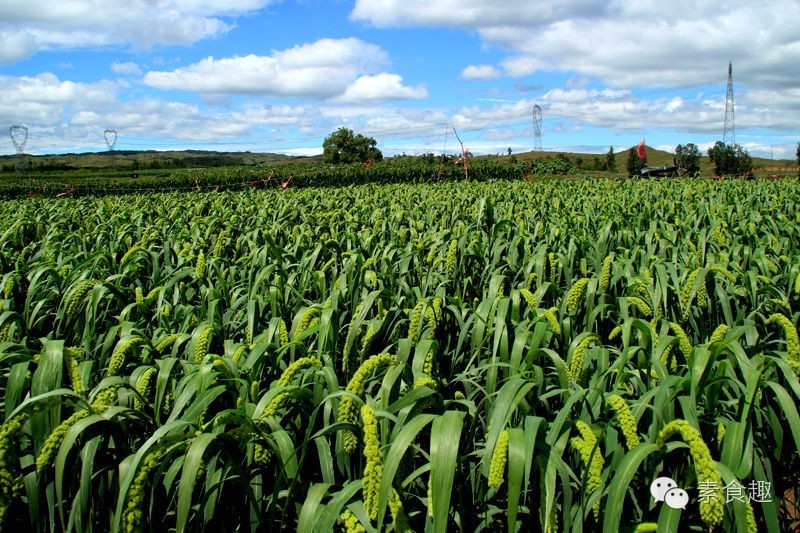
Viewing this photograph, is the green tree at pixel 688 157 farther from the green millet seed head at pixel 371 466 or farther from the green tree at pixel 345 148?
the green millet seed head at pixel 371 466

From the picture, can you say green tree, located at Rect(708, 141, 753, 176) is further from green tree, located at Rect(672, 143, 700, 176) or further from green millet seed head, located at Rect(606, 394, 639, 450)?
green millet seed head, located at Rect(606, 394, 639, 450)

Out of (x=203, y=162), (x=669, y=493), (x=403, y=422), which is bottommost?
(x=669, y=493)

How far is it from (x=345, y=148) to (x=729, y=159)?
5974 cm

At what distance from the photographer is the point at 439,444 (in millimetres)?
1417

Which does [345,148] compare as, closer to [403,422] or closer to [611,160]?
[611,160]

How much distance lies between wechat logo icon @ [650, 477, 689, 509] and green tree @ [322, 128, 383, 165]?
9485cm

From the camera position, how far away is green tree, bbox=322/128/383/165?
94688mm

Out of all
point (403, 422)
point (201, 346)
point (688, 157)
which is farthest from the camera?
point (688, 157)

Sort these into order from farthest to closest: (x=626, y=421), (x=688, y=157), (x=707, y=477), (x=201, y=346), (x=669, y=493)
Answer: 1. (x=688, y=157)
2. (x=201, y=346)
3. (x=626, y=421)
4. (x=669, y=493)
5. (x=707, y=477)

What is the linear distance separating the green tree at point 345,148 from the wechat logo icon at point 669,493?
94.8 meters

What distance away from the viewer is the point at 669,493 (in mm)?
1562

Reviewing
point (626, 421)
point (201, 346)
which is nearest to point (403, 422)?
point (626, 421)

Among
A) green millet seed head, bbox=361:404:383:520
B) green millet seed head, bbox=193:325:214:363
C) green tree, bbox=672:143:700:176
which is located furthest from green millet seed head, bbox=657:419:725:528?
green tree, bbox=672:143:700:176

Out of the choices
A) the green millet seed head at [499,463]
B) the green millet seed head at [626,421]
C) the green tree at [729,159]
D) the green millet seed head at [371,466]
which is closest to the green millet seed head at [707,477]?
the green millet seed head at [626,421]
